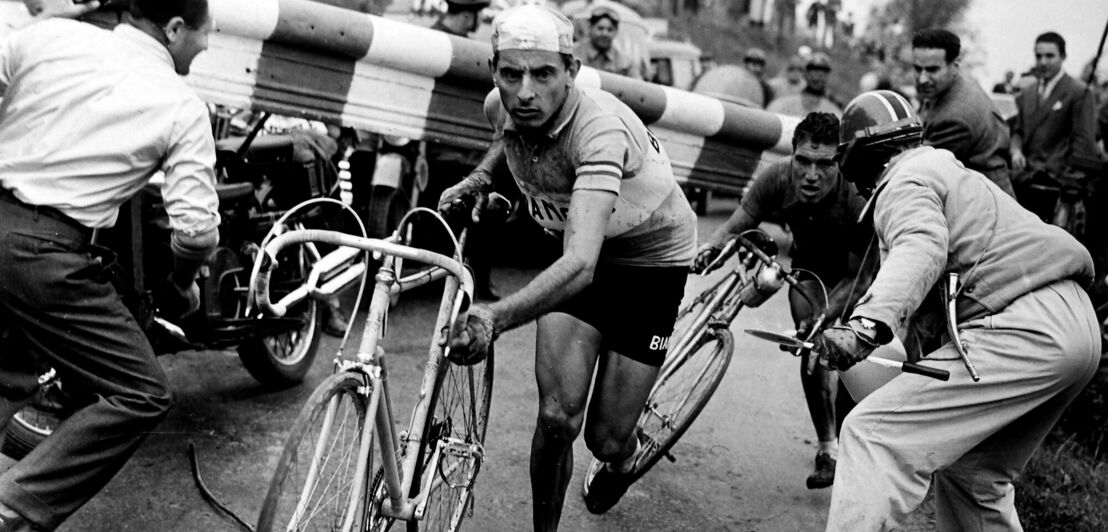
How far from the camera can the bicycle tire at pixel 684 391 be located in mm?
4754

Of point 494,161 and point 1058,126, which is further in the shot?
Answer: point 1058,126

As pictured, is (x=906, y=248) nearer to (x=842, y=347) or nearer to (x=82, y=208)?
(x=842, y=347)

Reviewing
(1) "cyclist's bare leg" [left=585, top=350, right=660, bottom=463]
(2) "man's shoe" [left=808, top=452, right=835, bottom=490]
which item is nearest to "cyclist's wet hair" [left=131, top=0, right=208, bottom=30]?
(1) "cyclist's bare leg" [left=585, top=350, right=660, bottom=463]

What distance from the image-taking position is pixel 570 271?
301cm

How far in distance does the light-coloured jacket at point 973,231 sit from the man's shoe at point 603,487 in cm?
164

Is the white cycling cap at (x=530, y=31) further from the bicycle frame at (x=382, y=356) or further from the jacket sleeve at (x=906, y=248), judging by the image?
the jacket sleeve at (x=906, y=248)

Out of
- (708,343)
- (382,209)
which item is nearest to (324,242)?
(708,343)

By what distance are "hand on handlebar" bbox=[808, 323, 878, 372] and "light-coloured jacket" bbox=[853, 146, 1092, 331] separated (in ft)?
1.07

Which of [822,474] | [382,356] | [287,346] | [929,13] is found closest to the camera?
[382,356]

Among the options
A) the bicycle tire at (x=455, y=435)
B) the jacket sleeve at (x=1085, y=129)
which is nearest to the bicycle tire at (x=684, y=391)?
the bicycle tire at (x=455, y=435)

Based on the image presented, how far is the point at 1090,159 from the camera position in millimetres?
8461

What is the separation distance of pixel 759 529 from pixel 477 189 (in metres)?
2.03

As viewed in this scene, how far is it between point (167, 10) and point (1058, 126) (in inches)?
303

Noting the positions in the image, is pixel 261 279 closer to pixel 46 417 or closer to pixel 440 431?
pixel 440 431
